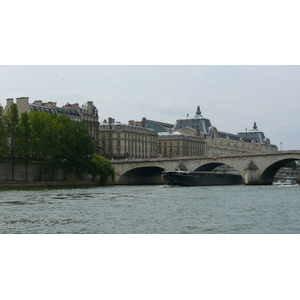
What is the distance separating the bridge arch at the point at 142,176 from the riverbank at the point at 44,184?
13.7m

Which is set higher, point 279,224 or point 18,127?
point 18,127

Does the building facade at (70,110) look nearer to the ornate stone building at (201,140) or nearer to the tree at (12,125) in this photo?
the tree at (12,125)

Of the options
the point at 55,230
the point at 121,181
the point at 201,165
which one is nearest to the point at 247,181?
the point at 201,165

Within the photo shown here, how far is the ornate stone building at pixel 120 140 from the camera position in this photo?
116 m

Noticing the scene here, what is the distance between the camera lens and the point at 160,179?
325 ft

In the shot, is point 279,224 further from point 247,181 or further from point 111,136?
point 111,136

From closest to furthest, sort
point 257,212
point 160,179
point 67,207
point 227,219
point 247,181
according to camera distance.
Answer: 1. point 227,219
2. point 257,212
3. point 67,207
4. point 247,181
5. point 160,179

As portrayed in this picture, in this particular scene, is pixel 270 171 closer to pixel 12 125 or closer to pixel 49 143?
pixel 49 143

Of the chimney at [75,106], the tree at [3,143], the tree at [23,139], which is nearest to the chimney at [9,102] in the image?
the chimney at [75,106]

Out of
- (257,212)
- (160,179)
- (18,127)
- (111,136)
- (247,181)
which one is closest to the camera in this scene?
(257,212)

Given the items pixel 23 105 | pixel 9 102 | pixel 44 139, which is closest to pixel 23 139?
pixel 44 139

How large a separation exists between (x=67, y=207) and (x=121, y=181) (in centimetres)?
5545

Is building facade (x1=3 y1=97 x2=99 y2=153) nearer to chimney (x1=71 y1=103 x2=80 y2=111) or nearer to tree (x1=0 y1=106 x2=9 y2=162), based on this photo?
chimney (x1=71 y1=103 x2=80 y2=111)

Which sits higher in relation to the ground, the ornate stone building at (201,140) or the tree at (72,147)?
→ the ornate stone building at (201,140)
